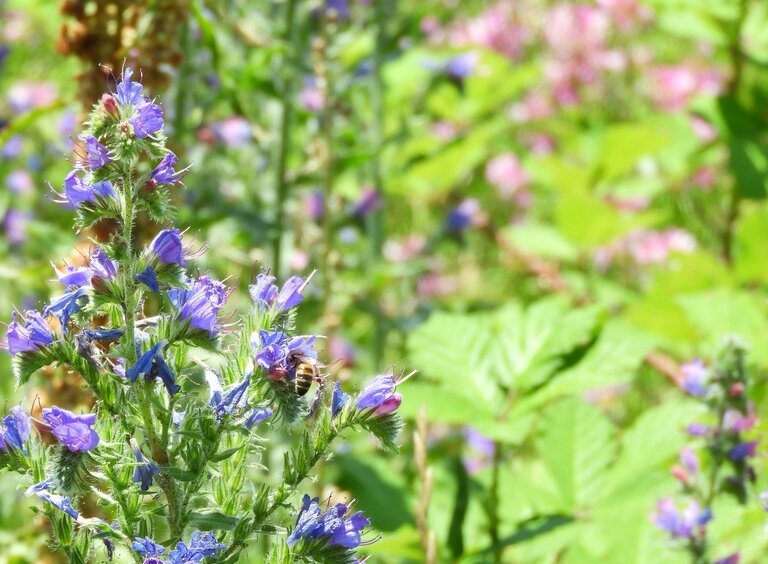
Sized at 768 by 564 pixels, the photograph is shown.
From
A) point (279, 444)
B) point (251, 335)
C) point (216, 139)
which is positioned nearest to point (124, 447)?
point (251, 335)

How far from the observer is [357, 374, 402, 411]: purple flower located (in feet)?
3.93

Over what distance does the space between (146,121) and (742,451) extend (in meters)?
1.28

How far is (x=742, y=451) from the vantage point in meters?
1.82

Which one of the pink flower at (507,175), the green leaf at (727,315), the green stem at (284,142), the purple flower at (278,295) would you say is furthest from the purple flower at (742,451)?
the pink flower at (507,175)

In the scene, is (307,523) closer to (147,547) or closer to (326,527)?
(326,527)

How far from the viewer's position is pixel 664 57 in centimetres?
675

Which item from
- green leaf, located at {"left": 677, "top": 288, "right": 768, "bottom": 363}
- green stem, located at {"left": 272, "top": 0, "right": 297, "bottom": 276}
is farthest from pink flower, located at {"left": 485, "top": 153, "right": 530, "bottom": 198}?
green leaf, located at {"left": 677, "top": 288, "right": 768, "bottom": 363}

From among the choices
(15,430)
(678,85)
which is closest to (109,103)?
(15,430)

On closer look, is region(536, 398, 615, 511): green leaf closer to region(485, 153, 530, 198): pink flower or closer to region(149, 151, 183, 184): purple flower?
region(149, 151, 183, 184): purple flower

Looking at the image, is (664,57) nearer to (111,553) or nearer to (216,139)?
(216,139)

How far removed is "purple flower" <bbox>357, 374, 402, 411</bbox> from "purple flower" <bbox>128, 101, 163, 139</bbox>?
1.31 feet

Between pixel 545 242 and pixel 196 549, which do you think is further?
pixel 545 242

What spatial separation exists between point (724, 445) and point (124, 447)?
1.18m

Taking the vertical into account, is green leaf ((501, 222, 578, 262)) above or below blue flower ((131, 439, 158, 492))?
above
